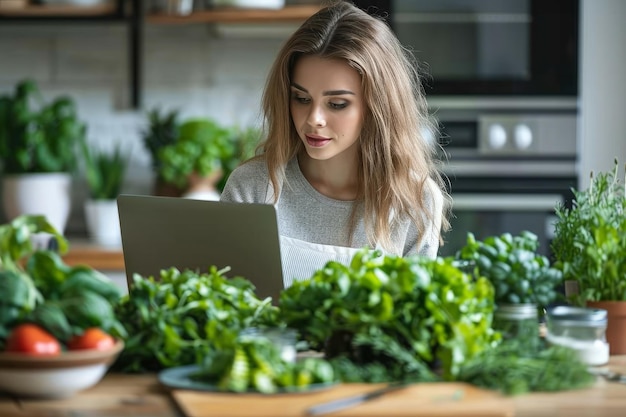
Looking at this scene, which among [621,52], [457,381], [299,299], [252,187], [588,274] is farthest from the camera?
[621,52]

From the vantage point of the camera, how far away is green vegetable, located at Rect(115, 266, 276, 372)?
4.55 ft

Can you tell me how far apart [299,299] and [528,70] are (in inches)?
83.2

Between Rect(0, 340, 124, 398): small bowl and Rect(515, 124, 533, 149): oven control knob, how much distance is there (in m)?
2.31

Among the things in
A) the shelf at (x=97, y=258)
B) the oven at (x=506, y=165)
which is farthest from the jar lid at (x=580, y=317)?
the shelf at (x=97, y=258)

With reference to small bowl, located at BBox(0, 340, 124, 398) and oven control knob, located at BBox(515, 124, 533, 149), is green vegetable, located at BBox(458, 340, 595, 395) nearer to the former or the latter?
small bowl, located at BBox(0, 340, 124, 398)

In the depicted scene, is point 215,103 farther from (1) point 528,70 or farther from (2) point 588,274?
(2) point 588,274

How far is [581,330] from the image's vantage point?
1.48m

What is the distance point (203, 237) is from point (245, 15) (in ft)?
6.50

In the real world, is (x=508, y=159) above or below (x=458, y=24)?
below

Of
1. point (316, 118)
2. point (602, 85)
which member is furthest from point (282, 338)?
point (602, 85)

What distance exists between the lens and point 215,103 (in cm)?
388

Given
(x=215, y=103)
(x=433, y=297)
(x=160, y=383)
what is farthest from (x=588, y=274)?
(x=215, y=103)

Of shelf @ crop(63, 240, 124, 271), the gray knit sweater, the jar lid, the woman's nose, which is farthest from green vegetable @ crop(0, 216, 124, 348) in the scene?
shelf @ crop(63, 240, 124, 271)

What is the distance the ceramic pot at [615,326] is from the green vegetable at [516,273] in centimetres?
13
